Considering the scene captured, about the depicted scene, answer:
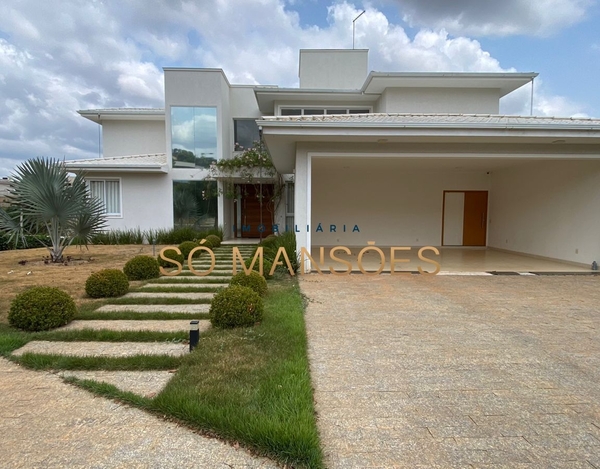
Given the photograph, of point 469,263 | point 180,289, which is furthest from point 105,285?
point 469,263

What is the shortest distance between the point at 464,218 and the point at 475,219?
1.70 ft

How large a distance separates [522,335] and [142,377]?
445 cm

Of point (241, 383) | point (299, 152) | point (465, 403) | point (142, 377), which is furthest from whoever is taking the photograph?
point (299, 152)

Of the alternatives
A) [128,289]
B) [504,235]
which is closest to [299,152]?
[128,289]

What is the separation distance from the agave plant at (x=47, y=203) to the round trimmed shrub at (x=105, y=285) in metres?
3.96

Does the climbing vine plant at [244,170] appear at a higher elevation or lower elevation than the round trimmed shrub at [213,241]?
higher

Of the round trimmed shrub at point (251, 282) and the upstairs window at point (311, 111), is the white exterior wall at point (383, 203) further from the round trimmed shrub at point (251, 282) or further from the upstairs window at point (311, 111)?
the round trimmed shrub at point (251, 282)

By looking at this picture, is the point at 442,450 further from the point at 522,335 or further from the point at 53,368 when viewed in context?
the point at 53,368

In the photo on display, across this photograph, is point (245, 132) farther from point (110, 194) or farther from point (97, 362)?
point (97, 362)

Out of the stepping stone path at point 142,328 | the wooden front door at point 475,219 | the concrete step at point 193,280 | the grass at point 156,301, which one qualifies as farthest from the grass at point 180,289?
the wooden front door at point 475,219

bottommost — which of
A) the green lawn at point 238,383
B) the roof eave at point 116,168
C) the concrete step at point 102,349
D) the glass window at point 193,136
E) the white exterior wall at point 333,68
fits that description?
the concrete step at point 102,349

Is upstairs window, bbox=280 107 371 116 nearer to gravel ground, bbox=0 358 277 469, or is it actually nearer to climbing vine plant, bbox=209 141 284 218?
climbing vine plant, bbox=209 141 284 218

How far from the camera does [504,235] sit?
1364cm

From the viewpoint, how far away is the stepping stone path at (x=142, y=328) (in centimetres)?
321
